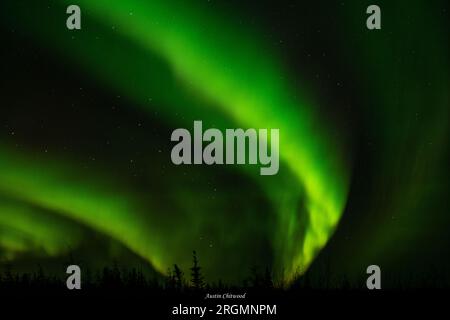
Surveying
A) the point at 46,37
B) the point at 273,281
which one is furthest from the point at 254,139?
the point at 46,37

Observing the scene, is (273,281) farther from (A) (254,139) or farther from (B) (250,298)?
(A) (254,139)

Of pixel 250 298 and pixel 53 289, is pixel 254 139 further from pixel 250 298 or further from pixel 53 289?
pixel 53 289

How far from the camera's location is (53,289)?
5457mm

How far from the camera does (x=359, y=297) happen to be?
5.41 metres

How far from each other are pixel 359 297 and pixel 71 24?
11.9ft

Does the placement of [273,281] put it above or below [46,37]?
below
